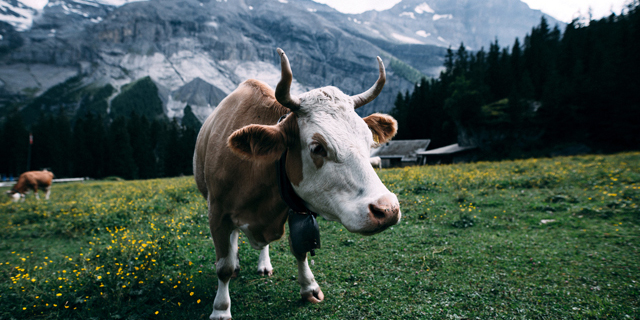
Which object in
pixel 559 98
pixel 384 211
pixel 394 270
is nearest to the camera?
pixel 384 211

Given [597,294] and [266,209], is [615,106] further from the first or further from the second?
[266,209]

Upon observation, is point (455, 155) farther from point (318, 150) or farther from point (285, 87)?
point (285, 87)

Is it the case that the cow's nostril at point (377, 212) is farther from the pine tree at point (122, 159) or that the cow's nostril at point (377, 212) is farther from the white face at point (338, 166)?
the pine tree at point (122, 159)

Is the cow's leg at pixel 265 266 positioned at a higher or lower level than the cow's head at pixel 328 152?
lower

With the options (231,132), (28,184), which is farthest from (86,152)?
(231,132)

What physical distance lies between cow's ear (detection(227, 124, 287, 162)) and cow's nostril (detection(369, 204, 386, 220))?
1.03m

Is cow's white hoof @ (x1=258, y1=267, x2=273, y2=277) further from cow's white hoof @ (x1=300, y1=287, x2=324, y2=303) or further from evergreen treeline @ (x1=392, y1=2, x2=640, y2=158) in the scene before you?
evergreen treeline @ (x1=392, y1=2, x2=640, y2=158)

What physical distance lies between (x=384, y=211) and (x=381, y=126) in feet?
4.82

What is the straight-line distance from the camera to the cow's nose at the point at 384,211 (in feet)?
7.16

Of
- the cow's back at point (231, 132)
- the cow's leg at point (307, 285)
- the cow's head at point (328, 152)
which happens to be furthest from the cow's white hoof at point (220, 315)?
the cow's head at point (328, 152)

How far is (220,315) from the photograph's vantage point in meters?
3.64

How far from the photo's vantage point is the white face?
2.30 metres

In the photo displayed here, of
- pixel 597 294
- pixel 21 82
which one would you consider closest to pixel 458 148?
pixel 597 294

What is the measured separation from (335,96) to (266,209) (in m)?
1.45
